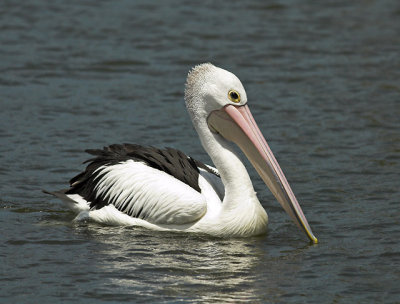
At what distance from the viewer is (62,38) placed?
12.4 m

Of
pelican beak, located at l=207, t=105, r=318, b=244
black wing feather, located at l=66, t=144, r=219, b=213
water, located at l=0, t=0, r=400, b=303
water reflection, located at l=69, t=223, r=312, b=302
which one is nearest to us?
water reflection, located at l=69, t=223, r=312, b=302

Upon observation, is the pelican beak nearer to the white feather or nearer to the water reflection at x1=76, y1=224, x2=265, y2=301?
the water reflection at x1=76, y1=224, x2=265, y2=301

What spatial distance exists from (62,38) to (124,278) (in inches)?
281

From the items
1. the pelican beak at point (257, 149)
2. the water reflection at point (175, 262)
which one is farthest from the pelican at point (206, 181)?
the water reflection at point (175, 262)

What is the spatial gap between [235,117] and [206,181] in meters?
Result: 0.58

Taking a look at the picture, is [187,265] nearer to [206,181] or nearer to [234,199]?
[234,199]

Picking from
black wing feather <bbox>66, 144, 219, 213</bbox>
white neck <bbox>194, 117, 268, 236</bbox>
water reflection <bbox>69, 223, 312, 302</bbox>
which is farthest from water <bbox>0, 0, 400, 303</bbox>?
black wing feather <bbox>66, 144, 219, 213</bbox>

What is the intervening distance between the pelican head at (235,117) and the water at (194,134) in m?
0.35

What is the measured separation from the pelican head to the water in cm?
35

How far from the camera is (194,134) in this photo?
9.30 meters

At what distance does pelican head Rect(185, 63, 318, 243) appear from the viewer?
658 cm

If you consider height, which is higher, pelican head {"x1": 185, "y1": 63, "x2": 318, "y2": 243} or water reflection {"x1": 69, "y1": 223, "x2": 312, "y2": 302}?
pelican head {"x1": 185, "y1": 63, "x2": 318, "y2": 243}

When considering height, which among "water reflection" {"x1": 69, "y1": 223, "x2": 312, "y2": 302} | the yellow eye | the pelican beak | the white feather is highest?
the yellow eye

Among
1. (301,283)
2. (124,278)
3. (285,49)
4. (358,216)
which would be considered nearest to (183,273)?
(124,278)
